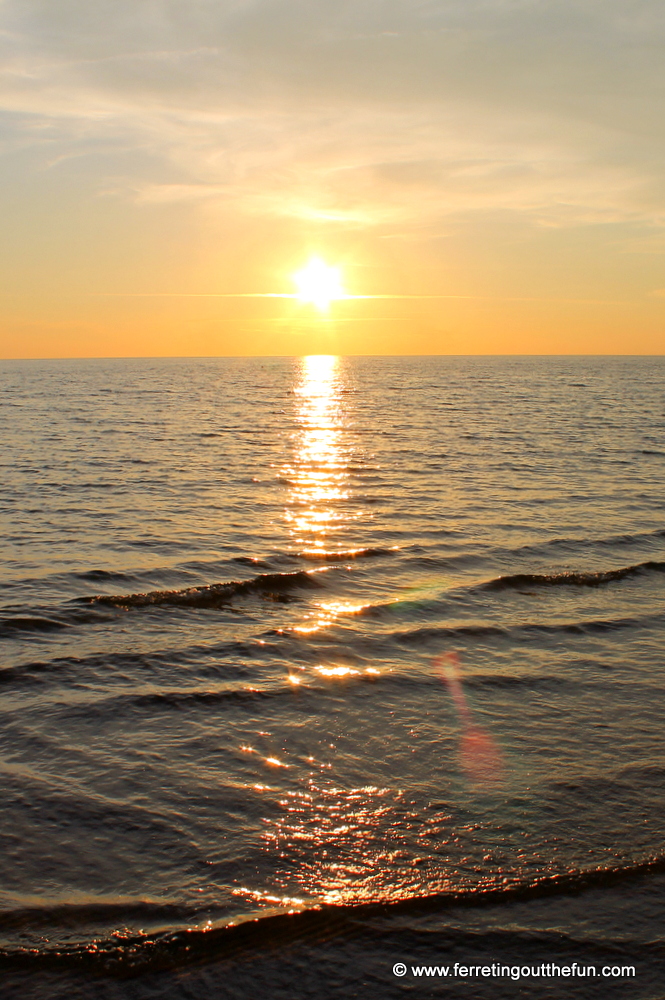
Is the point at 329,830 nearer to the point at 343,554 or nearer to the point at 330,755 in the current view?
the point at 330,755

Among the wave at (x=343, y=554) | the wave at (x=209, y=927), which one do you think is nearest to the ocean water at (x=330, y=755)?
the wave at (x=209, y=927)

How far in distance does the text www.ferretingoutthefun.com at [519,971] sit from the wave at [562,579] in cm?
907

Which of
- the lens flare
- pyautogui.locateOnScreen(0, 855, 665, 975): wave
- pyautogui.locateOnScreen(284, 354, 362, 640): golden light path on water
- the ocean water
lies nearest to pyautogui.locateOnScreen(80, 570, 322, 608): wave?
the ocean water

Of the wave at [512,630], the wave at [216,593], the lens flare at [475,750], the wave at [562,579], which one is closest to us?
the lens flare at [475,750]

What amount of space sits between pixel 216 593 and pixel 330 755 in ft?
20.1

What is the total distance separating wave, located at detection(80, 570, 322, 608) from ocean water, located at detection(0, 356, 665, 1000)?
72 millimetres

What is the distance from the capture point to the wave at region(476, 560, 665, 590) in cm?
1411

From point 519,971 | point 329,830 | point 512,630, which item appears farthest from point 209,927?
point 512,630

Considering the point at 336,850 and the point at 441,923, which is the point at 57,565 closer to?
the point at 336,850

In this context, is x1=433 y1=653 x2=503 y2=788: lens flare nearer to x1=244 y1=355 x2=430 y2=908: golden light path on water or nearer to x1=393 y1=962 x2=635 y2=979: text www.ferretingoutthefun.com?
x1=244 y1=355 x2=430 y2=908: golden light path on water

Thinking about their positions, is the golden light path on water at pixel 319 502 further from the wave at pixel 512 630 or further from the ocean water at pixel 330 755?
the wave at pixel 512 630

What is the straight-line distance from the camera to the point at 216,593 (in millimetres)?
13453

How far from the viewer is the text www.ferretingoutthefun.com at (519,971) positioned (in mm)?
4961

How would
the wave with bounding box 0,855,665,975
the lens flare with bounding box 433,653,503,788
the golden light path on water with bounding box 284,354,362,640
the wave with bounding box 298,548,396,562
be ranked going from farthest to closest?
the wave with bounding box 298,548,396,562 < the golden light path on water with bounding box 284,354,362,640 < the lens flare with bounding box 433,653,503,788 < the wave with bounding box 0,855,665,975
